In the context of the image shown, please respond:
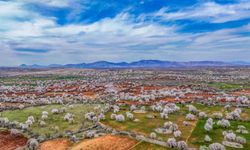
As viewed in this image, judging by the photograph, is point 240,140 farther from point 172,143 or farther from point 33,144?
point 33,144

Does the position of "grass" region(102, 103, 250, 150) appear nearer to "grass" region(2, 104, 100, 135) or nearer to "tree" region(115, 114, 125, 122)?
"tree" region(115, 114, 125, 122)

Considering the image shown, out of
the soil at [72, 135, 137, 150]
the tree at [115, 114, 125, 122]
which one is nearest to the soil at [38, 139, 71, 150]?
the soil at [72, 135, 137, 150]

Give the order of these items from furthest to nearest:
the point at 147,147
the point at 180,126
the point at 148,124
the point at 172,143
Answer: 1. the point at 148,124
2. the point at 180,126
3. the point at 147,147
4. the point at 172,143

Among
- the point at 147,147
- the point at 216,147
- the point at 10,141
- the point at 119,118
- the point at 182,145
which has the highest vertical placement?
the point at 119,118

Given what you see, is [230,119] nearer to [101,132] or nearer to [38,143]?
[101,132]

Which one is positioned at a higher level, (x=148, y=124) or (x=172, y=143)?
(x=172, y=143)

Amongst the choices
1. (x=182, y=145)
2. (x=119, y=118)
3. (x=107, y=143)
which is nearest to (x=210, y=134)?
(x=182, y=145)

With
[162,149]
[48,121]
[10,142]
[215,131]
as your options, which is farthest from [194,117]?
[10,142]

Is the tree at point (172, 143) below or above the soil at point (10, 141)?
above

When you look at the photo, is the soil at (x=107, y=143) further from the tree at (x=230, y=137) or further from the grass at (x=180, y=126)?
the tree at (x=230, y=137)

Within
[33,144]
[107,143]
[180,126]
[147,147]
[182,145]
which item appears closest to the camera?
[182,145]

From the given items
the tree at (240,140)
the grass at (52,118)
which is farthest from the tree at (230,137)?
the grass at (52,118)

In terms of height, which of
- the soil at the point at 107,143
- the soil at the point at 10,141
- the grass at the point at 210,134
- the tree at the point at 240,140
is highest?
the tree at the point at 240,140
